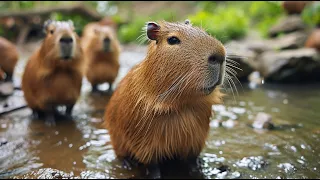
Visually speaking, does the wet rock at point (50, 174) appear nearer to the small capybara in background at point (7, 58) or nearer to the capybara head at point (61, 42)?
the capybara head at point (61, 42)

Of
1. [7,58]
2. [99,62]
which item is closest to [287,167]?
[99,62]

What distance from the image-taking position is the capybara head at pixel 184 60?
292 cm

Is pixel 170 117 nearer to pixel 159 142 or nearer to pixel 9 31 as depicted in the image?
pixel 159 142

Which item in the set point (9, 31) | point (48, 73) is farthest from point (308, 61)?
point (9, 31)

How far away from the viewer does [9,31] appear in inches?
577

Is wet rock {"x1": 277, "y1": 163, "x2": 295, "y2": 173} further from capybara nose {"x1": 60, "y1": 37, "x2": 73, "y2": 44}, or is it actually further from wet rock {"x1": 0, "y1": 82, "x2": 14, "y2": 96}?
wet rock {"x1": 0, "y1": 82, "x2": 14, "y2": 96}

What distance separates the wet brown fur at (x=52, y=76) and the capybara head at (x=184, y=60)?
6.94ft

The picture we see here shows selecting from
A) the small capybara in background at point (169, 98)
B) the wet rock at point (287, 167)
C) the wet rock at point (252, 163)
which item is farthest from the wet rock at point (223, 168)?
the wet rock at point (287, 167)

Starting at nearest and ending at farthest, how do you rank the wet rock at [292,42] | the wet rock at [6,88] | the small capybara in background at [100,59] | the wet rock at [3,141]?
the wet rock at [3,141] < the wet rock at [6,88] < the small capybara in background at [100,59] < the wet rock at [292,42]

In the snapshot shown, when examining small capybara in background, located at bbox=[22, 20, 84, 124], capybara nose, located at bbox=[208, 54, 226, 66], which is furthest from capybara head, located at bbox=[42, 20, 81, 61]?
capybara nose, located at bbox=[208, 54, 226, 66]

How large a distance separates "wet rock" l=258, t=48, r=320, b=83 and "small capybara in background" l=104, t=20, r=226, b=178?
14.9 feet

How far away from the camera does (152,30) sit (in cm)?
316

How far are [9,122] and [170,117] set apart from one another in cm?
287

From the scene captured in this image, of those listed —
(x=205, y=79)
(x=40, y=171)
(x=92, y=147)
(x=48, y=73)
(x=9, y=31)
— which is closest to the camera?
(x=205, y=79)
